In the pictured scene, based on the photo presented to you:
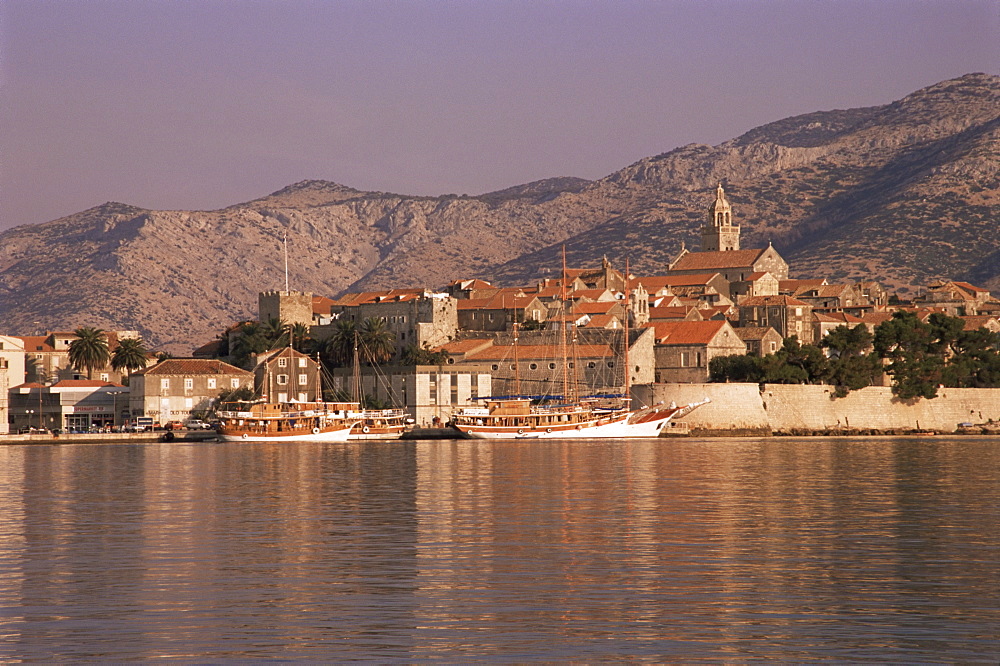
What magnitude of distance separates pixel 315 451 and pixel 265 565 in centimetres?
5295

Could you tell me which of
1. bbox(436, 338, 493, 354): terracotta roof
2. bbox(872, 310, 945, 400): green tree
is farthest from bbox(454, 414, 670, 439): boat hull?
bbox(872, 310, 945, 400): green tree

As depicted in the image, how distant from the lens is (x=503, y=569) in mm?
23875

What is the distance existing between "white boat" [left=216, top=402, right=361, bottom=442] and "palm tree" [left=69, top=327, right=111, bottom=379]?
17.2 metres

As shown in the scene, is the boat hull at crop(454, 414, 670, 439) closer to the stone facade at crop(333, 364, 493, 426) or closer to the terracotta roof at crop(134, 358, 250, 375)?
the stone facade at crop(333, 364, 493, 426)

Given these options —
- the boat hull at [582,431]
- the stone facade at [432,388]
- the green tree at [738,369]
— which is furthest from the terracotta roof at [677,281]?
the boat hull at [582,431]

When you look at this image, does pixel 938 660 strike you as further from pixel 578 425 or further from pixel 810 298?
pixel 810 298

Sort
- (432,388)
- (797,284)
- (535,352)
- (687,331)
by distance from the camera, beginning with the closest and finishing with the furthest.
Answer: (432,388) → (535,352) → (687,331) → (797,284)

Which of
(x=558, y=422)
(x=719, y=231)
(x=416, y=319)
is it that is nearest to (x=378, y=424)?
(x=558, y=422)

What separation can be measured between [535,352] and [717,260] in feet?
155

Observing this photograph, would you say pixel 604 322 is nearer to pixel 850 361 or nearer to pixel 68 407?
pixel 850 361

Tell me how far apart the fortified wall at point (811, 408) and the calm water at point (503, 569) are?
4827 centimetres

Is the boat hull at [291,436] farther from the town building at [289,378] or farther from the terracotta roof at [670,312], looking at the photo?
the terracotta roof at [670,312]

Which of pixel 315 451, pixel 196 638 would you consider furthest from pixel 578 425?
pixel 196 638

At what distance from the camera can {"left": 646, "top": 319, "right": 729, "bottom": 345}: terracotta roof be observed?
10306cm
